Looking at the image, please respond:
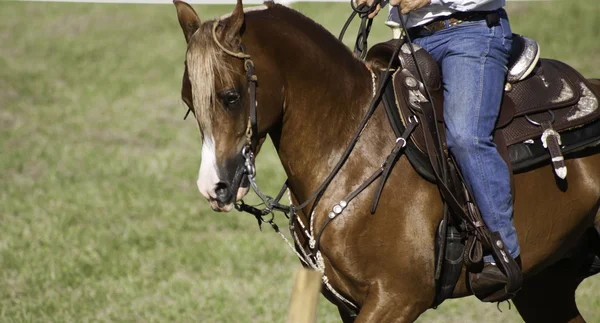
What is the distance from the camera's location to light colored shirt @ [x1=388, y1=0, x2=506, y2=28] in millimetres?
3697

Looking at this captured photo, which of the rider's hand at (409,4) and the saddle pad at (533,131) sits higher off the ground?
the rider's hand at (409,4)

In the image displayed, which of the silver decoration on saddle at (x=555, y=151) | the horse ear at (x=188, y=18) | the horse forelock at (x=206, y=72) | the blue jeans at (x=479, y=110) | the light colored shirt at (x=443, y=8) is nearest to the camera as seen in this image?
the horse forelock at (x=206, y=72)

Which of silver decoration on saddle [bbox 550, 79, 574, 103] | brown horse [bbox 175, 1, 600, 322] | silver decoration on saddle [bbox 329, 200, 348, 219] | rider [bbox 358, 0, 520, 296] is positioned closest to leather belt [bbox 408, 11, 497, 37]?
rider [bbox 358, 0, 520, 296]

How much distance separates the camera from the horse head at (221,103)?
323 centimetres

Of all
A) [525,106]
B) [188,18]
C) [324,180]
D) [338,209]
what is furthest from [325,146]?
[525,106]

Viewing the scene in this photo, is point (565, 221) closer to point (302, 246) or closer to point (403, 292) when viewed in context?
point (403, 292)

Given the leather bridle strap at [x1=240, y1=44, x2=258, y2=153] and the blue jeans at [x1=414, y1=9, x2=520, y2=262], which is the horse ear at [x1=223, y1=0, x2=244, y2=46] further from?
the blue jeans at [x1=414, y1=9, x2=520, y2=262]

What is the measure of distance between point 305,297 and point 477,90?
3.94ft

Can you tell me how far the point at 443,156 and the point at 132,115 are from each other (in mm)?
8773

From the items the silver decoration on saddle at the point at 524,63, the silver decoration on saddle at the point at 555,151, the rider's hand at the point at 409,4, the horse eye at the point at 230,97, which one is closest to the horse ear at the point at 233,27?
the horse eye at the point at 230,97

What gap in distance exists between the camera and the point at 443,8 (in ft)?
12.4

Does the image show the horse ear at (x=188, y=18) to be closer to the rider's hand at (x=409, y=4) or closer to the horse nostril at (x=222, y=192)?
the horse nostril at (x=222, y=192)

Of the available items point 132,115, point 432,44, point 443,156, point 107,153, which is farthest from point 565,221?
point 132,115

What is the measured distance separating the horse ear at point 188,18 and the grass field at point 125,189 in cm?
287
